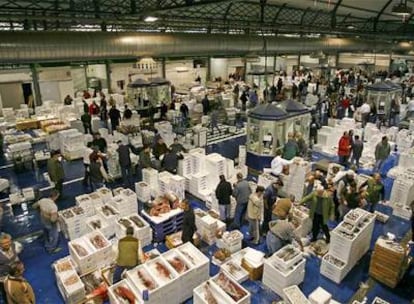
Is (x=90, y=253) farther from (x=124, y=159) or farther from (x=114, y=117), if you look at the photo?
(x=114, y=117)

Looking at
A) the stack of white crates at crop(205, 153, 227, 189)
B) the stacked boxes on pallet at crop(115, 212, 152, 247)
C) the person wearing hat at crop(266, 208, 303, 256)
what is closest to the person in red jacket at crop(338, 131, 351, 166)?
the stack of white crates at crop(205, 153, 227, 189)

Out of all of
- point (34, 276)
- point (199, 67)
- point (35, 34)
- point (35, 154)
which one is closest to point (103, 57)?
point (35, 34)

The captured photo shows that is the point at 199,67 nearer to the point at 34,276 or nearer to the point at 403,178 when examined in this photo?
the point at 403,178

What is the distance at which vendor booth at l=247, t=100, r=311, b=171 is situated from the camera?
34.3ft

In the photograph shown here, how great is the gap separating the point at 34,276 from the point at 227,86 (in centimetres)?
1910

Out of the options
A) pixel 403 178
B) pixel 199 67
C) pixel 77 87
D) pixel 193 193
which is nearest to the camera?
pixel 403 178

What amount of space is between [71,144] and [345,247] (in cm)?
971

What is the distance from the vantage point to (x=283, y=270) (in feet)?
18.1

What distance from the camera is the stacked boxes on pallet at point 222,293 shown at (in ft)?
15.7

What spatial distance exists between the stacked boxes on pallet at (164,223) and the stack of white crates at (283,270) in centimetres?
236

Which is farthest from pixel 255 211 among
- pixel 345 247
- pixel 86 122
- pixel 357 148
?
pixel 86 122

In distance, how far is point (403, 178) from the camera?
336 inches

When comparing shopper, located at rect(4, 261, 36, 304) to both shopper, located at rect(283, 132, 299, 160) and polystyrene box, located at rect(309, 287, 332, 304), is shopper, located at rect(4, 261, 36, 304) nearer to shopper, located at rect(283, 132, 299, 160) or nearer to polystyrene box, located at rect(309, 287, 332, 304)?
polystyrene box, located at rect(309, 287, 332, 304)

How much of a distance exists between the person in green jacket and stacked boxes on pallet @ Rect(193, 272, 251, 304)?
249cm
